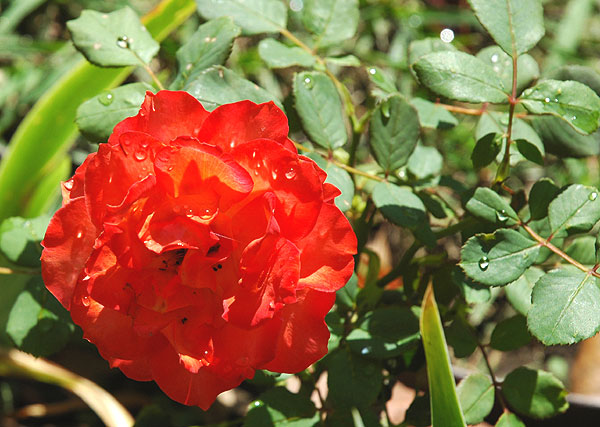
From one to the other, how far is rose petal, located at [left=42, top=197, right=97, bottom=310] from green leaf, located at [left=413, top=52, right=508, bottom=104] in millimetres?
339

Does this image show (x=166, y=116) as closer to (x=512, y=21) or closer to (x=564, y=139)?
(x=512, y=21)

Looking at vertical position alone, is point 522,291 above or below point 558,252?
below

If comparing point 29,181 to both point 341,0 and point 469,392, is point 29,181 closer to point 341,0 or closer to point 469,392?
point 341,0

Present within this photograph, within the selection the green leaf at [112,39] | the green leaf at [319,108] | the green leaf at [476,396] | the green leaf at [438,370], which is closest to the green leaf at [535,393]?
the green leaf at [476,396]

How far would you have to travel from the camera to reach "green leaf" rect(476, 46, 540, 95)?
0.75m

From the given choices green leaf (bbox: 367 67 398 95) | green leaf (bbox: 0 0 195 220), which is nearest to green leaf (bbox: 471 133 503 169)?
green leaf (bbox: 367 67 398 95)

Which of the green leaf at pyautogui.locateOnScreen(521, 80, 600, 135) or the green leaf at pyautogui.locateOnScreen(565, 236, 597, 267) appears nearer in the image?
the green leaf at pyautogui.locateOnScreen(521, 80, 600, 135)

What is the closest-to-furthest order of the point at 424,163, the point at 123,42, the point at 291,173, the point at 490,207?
the point at 291,173, the point at 490,207, the point at 123,42, the point at 424,163

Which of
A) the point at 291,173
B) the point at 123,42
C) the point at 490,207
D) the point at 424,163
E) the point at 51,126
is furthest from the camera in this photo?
the point at 51,126

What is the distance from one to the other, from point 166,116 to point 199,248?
12 cm

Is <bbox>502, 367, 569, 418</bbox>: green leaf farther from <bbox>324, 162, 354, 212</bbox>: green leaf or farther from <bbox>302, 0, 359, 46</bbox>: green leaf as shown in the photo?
<bbox>302, 0, 359, 46</bbox>: green leaf

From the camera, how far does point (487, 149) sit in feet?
2.15

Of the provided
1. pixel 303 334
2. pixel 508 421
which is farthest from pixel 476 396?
pixel 303 334

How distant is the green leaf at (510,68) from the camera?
0.75 m
